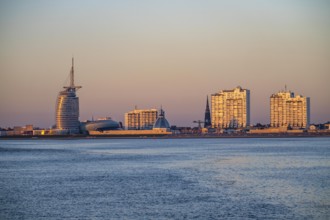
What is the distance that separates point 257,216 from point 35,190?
551 inches

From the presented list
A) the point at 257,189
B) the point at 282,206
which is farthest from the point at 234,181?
the point at 282,206

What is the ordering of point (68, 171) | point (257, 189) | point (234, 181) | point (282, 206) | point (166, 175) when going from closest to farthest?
point (282, 206) → point (257, 189) → point (234, 181) → point (166, 175) → point (68, 171)

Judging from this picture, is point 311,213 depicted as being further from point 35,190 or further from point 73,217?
point 35,190

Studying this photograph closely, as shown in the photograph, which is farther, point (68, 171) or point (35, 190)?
point (68, 171)

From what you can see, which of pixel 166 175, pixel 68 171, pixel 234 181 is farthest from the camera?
pixel 68 171

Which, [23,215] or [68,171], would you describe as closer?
[23,215]

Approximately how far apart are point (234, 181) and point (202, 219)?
13498 millimetres

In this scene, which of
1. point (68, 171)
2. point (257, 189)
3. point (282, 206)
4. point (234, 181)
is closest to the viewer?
point (282, 206)

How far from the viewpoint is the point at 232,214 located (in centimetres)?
2508

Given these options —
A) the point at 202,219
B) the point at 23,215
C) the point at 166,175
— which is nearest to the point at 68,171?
the point at 166,175

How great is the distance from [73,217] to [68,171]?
2271 centimetres

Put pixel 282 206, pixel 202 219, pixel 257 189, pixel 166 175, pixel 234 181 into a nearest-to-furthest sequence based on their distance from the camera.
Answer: pixel 202 219 → pixel 282 206 → pixel 257 189 → pixel 234 181 → pixel 166 175

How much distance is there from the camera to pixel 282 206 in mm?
26828

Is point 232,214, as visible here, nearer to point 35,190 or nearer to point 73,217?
point 73,217
